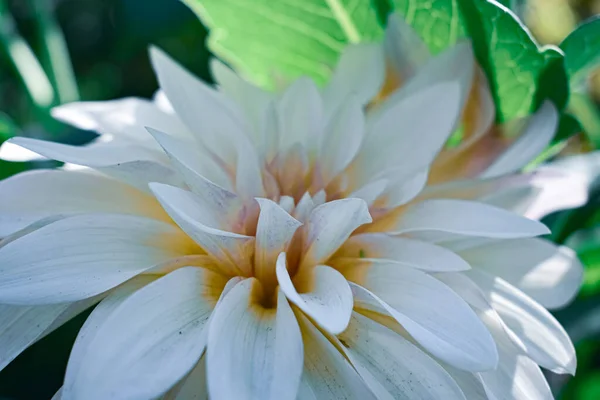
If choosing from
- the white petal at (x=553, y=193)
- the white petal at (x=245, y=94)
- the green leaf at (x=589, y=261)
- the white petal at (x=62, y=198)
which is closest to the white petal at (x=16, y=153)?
the white petal at (x=62, y=198)

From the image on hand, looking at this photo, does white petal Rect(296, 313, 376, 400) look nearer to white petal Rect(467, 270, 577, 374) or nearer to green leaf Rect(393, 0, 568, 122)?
white petal Rect(467, 270, 577, 374)

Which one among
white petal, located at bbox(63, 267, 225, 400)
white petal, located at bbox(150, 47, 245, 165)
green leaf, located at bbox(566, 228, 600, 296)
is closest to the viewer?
white petal, located at bbox(63, 267, 225, 400)

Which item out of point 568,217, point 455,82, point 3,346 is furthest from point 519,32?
point 3,346

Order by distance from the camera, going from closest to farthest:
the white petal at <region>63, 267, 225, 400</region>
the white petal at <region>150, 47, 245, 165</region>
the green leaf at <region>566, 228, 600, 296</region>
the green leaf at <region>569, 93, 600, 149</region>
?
1. the white petal at <region>63, 267, 225, 400</region>
2. the white petal at <region>150, 47, 245, 165</region>
3. the green leaf at <region>566, 228, 600, 296</region>
4. the green leaf at <region>569, 93, 600, 149</region>

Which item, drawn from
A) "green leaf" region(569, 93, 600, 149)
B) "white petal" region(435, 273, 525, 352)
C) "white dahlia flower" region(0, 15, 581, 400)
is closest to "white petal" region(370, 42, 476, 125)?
"white dahlia flower" region(0, 15, 581, 400)

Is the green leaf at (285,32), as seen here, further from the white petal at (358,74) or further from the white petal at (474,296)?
the white petal at (474,296)

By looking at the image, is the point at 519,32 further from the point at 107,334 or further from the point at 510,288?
the point at 107,334
